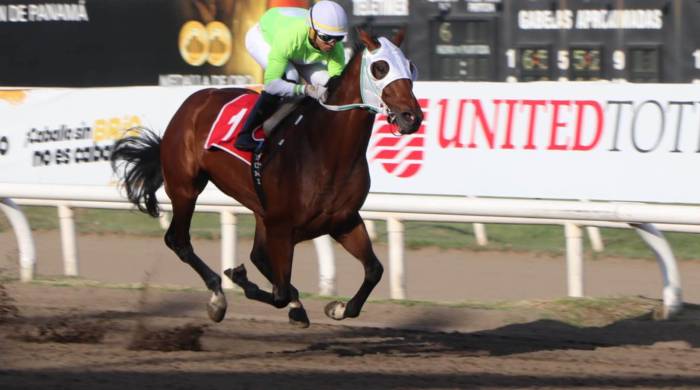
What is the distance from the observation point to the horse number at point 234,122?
687cm

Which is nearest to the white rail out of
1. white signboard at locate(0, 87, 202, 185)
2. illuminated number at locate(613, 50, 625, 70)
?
white signboard at locate(0, 87, 202, 185)

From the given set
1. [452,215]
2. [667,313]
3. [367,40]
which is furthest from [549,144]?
[367,40]

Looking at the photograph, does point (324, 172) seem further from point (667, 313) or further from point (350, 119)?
point (667, 313)

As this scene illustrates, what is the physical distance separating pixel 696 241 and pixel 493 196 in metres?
1.77

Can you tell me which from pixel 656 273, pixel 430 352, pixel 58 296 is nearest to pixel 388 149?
pixel 656 273

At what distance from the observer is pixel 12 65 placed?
17.2 m

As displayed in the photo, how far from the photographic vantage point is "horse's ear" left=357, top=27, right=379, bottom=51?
19.4ft

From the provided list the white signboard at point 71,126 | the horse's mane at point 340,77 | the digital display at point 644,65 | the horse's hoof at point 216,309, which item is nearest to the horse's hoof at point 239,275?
the horse's hoof at point 216,309

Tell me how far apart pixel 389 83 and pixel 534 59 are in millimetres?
9032

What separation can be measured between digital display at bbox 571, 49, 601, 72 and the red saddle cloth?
7.86 metres

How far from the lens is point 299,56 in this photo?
6566 mm

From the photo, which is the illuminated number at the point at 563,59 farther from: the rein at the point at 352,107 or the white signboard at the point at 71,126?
the rein at the point at 352,107

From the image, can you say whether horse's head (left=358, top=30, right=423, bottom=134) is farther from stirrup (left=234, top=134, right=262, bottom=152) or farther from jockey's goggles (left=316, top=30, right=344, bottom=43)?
stirrup (left=234, top=134, right=262, bottom=152)

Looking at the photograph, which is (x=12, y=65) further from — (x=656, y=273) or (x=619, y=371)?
(x=619, y=371)
